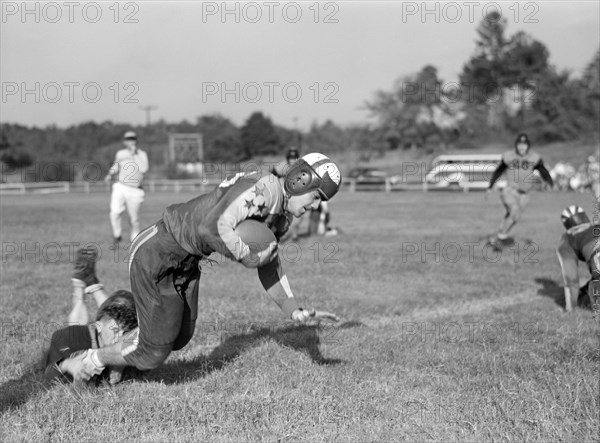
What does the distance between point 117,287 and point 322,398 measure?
5638 mm

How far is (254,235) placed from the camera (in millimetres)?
4332

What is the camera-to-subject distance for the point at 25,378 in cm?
559

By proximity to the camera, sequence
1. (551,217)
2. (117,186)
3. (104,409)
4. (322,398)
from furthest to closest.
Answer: (551,217) → (117,186) → (322,398) → (104,409)

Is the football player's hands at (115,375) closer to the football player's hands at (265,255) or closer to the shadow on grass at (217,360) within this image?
the shadow on grass at (217,360)

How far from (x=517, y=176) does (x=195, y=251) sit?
11.3 metres

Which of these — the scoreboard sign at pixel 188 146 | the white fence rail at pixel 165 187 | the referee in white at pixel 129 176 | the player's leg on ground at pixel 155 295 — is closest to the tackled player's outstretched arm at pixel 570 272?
the player's leg on ground at pixel 155 295

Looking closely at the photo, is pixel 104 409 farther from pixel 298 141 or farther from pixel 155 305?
pixel 298 141

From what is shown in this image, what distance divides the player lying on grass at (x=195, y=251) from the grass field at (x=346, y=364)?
40cm

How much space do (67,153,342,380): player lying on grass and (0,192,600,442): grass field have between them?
40 cm

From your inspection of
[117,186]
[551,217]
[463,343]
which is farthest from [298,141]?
[463,343]

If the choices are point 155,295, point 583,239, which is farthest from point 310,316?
point 583,239

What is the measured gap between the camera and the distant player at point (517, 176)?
564 inches

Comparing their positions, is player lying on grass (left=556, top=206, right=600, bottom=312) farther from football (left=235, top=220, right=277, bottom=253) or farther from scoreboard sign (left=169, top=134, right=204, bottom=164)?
scoreboard sign (left=169, top=134, right=204, bottom=164)

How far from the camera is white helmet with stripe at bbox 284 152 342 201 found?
14.7 feet
